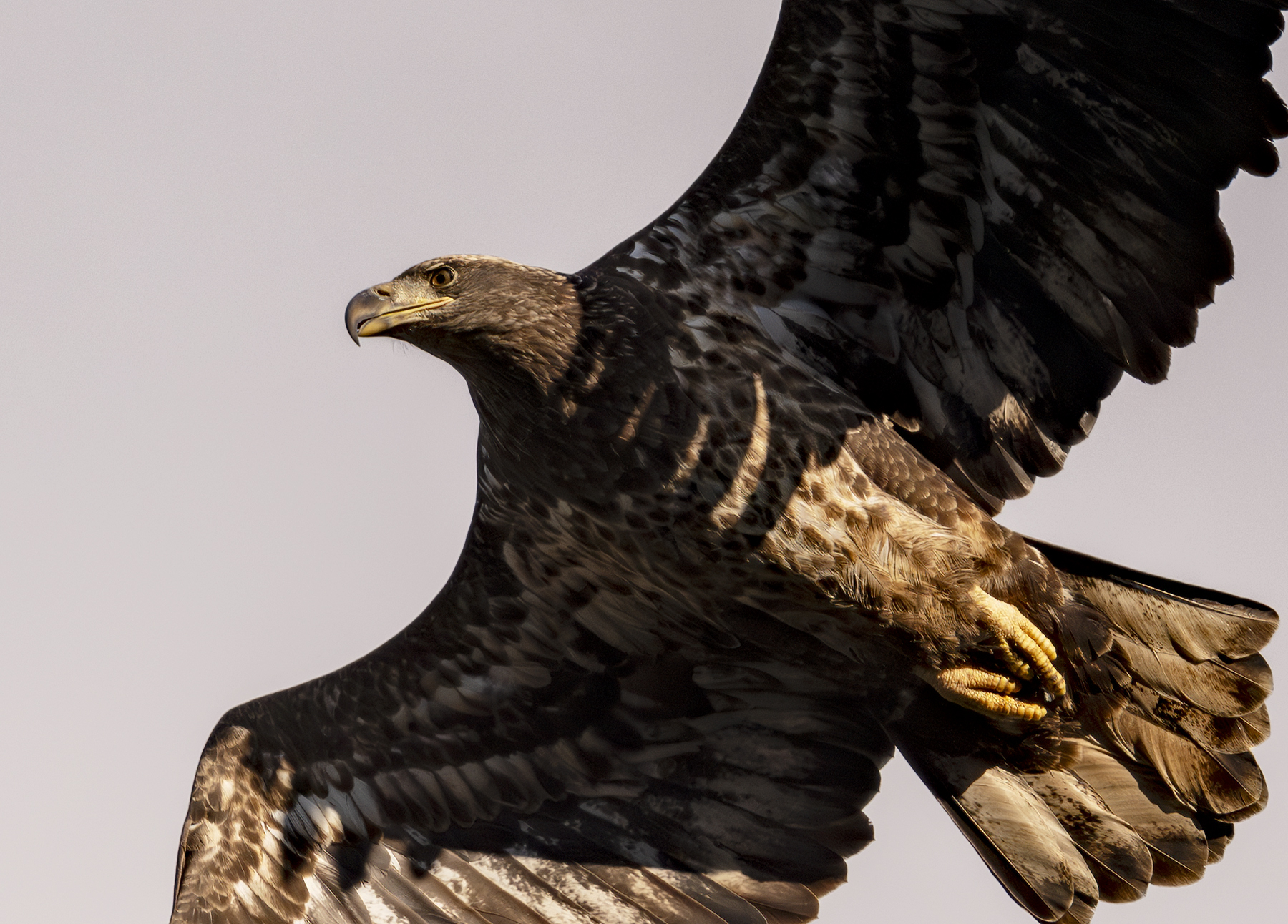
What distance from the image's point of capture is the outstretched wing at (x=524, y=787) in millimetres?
7789

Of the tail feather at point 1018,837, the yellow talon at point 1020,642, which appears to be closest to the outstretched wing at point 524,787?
the tail feather at point 1018,837

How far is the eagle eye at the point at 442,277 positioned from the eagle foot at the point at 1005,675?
245cm

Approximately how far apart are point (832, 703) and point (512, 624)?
1549mm

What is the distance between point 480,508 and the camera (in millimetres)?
7258

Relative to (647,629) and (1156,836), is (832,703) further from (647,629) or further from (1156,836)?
(1156,836)

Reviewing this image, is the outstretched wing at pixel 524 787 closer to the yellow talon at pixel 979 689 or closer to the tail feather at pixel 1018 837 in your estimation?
the tail feather at pixel 1018 837

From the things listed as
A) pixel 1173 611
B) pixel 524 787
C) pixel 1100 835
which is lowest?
pixel 524 787

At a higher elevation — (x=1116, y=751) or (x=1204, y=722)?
(x=1204, y=722)

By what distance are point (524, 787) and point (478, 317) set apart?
277 centimetres

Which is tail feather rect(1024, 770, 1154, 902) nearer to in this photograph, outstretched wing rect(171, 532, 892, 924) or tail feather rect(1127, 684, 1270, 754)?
tail feather rect(1127, 684, 1270, 754)

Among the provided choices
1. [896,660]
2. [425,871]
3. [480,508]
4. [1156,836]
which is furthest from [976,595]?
[425,871]

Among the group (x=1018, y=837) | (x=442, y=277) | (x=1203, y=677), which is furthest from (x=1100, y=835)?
(x=442, y=277)

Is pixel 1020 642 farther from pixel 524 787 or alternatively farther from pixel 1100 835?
pixel 524 787

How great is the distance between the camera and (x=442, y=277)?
6539 mm
